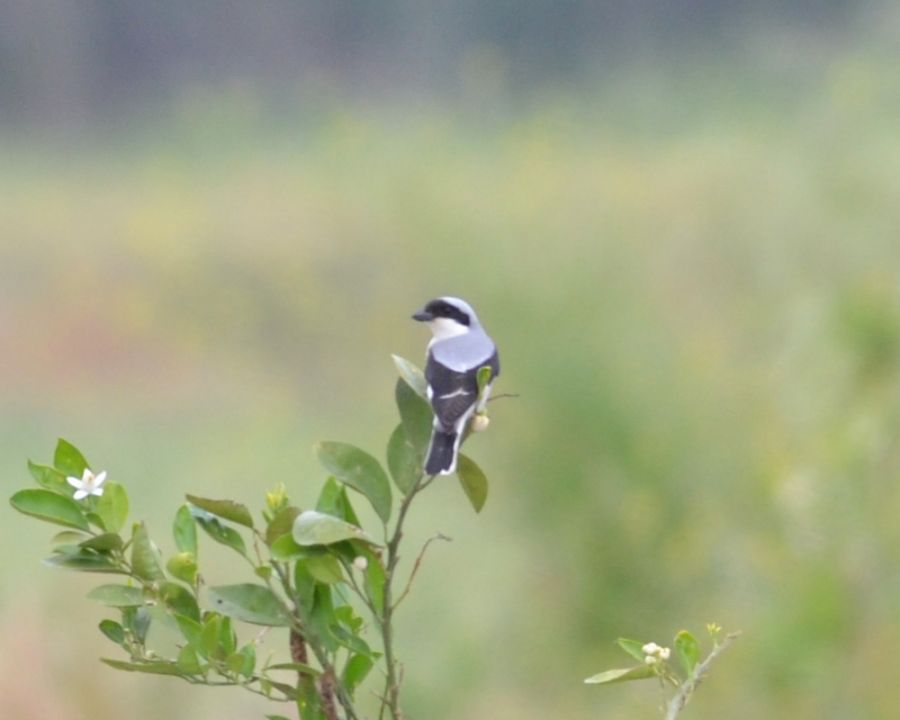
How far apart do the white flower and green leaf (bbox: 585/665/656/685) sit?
264 mm

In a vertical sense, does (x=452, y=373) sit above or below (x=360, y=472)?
above

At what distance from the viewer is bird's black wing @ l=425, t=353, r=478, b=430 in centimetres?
116

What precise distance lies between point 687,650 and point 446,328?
0.81 meters

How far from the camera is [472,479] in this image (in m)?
0.91

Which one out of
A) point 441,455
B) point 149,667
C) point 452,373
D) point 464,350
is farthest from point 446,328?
point 149,667

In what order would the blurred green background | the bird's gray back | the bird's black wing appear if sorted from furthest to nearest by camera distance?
the blurred green background → the bird's gray back → the bird's black wing

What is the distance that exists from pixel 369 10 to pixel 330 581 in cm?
541

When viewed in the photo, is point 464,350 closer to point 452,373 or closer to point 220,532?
point 452,373

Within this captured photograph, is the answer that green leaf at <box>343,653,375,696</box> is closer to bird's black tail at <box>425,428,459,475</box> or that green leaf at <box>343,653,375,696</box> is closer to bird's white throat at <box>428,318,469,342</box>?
bird's black tail at <box>425,428,459,475</box>

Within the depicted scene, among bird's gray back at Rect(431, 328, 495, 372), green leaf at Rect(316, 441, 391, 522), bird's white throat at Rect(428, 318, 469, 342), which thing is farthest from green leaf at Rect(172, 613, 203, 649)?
bird's white throat at Rect(428, 318, 469, 342)

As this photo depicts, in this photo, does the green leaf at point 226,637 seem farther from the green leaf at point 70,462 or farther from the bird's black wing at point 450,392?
the bird's black wing at point 450,392

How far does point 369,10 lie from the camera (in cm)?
600

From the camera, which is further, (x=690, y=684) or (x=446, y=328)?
(x=446, y=328)

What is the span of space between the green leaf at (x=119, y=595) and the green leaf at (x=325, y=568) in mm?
92
